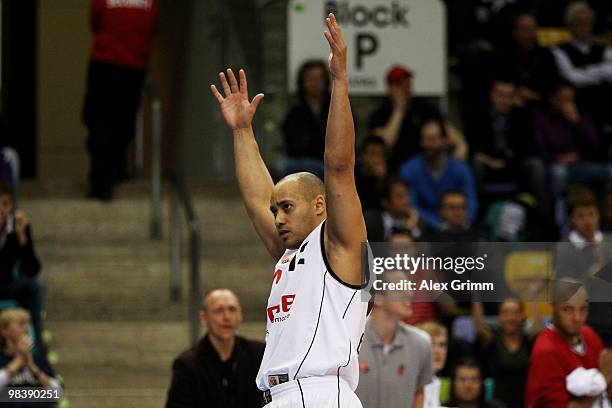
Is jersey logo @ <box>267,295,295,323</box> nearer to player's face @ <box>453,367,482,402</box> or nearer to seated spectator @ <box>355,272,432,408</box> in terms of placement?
seated spectator @ <box>355,272,432,408</box>

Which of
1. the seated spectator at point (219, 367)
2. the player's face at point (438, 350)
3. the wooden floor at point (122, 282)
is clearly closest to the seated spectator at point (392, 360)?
the player's face at point (438, 350)

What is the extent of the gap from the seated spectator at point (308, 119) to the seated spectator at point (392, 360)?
374cm

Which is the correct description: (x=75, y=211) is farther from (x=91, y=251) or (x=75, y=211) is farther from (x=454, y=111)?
(x=454, y=111)

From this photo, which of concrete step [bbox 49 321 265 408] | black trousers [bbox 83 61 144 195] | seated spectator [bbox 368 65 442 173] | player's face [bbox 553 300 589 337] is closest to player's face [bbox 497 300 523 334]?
player's face [bbox 553 300 589 337]

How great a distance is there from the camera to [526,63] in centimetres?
1399

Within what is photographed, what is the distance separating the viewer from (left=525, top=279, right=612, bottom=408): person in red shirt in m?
7.23

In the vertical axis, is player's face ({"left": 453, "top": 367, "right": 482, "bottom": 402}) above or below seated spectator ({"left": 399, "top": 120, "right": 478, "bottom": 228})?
below

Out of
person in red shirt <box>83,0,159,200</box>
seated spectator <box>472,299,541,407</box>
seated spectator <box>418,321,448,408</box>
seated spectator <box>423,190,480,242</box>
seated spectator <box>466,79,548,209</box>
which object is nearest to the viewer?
seated spectator <box>472,299,541,407</box>

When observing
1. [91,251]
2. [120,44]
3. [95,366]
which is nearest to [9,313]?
[95,366]

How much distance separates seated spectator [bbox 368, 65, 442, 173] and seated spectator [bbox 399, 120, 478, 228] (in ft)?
1.32

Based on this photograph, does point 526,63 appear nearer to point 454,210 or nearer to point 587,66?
point 587,66

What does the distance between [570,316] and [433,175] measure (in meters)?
5.00

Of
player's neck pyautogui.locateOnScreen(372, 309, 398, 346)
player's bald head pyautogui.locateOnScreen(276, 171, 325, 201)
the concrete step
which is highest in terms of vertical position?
player's bald head pyautogui.locateOnScreen(276, 171, 325, 201)

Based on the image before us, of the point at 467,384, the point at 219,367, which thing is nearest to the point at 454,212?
the point at 467,384
